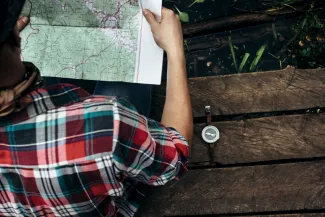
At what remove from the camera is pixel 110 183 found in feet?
2.46

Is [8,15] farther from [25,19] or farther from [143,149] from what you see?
[25,19]

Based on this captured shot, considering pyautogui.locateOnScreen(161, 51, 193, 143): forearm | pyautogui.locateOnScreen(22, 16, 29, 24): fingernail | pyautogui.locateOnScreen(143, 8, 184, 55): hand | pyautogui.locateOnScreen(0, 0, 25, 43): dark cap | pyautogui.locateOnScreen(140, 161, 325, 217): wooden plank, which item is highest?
pyautogui.locateOnScreen(22, 16, 29, 24): fingernail

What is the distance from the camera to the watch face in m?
1.16

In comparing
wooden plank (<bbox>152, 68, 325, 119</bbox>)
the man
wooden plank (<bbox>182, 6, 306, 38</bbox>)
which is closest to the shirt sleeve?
the man

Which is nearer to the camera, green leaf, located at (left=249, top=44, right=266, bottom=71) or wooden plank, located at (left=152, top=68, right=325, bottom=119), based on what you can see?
wooden plank, located at (left=152, top=68, right=325, bottom=119)

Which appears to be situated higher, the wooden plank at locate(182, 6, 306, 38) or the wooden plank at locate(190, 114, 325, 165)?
the wooden plank at locate(182, 6, 306, 38)

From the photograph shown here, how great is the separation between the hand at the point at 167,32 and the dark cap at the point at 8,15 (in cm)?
50

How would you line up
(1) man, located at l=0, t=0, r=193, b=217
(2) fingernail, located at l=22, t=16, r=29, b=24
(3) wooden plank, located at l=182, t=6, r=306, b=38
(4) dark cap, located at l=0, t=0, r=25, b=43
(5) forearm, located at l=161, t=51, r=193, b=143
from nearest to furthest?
(4) dark cap, located at l=0, t=0, r=25, b=43 < (1) man, located at l=0, t=0, r=193, b=217 < (5) forearm, located at l=161, t=51, r=193, b=143 < (2) fingernail, located at l=22, t=16, r=29, b=24 < (3) wooden plank, located at l=182, t=6, r=306, b=38

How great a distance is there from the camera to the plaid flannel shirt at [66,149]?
2.29 feet

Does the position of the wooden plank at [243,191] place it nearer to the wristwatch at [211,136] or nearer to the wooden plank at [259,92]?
the wristwatch at [211,136]

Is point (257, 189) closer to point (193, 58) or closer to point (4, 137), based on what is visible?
point (193, 58)

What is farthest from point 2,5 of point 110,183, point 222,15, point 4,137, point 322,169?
point 222,15

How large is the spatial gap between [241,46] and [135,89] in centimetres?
56

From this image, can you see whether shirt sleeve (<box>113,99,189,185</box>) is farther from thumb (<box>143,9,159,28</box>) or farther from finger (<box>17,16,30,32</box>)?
finger (<box>17,16,30,32</box>)
